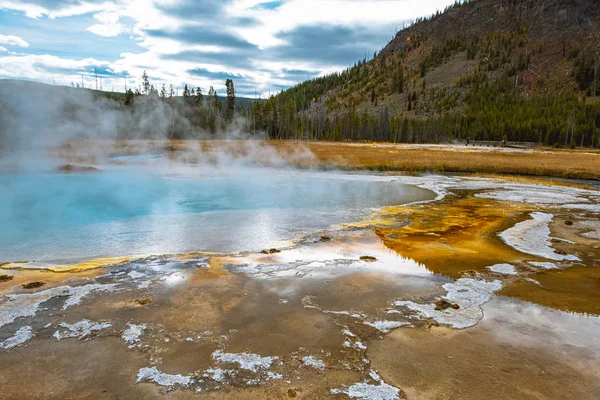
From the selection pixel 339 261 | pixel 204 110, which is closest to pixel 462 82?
pixel 204 110

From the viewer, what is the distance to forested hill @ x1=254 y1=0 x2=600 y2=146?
94062 millimetres

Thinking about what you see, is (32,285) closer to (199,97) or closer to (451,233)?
(451,233)

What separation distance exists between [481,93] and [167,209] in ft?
434

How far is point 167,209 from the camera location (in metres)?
15.9

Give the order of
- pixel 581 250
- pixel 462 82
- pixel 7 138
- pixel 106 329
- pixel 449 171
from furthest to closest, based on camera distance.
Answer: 1. pixel 462 82
2. pixel 449 171
3. pixel 7 138
4. pixel 581 250
5. pixel 106 329

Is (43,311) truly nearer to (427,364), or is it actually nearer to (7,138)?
(427,364)

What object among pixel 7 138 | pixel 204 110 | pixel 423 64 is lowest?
pixel 7 138

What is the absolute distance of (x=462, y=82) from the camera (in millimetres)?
142125

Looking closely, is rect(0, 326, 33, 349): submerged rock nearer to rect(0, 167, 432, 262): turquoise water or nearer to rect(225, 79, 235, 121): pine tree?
rect(0, 167, 432, 262): turquoise water

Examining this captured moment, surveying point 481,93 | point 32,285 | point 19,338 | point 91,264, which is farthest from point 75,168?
point 481,93

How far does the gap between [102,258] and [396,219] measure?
31.8 ft

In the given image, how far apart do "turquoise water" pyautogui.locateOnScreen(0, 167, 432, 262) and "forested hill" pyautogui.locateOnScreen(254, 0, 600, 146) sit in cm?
6657

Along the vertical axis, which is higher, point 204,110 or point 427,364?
point 204,110

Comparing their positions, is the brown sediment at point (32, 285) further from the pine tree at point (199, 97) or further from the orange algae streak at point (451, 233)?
the pine tree at point (199, 97)
